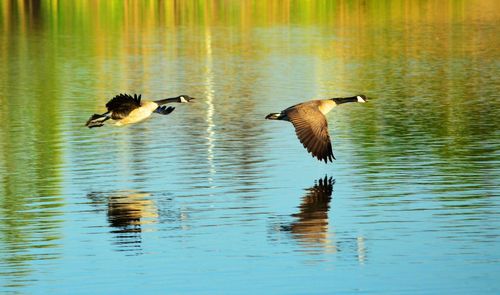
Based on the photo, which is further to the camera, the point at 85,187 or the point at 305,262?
the point at 85,187

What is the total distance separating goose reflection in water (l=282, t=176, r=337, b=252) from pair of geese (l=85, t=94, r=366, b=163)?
774 millimetres

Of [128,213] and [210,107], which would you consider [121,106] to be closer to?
[128,213]

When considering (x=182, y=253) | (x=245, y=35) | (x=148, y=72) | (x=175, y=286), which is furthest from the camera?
(x=245, y=35)

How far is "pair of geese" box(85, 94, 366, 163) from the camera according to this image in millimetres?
23688

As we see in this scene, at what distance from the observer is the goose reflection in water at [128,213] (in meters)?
20.9

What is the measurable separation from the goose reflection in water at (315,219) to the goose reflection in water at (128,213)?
245 centimetres

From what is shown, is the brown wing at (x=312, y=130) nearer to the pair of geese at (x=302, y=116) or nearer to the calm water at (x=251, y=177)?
the pair of geese at (x=302, y=116)

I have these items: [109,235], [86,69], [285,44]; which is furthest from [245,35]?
[109,235]

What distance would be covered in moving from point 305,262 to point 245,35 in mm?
55525

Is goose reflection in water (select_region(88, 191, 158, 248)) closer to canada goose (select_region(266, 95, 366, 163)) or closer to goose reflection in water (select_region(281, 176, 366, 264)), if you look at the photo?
goose reflection in water (select_region(281, 176, 366, 264))

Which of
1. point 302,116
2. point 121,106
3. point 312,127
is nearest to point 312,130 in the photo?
point 312,127

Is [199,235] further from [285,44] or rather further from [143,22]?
[143,22]

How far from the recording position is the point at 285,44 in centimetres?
6694

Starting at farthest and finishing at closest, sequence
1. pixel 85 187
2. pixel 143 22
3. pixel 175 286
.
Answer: pixel 143 22 < pixel 85 187 < pixel 175 286
